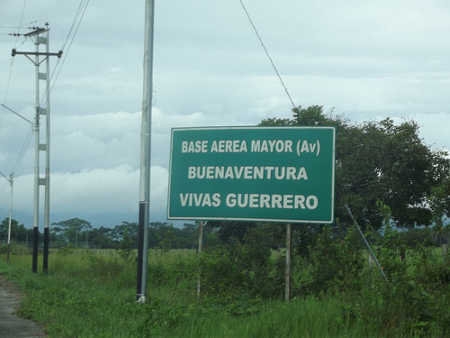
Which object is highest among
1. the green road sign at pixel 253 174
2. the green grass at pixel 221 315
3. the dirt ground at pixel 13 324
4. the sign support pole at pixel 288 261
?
the green road sign at pixel 253 174

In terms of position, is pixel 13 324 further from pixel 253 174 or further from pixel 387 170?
pixel 387 170

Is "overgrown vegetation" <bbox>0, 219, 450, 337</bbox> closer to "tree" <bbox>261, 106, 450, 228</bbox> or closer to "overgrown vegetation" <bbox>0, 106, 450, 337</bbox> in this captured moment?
"overgrown vegetation" <bbox>0, 106, 450, 337</bbox>

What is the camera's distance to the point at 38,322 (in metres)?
11.5

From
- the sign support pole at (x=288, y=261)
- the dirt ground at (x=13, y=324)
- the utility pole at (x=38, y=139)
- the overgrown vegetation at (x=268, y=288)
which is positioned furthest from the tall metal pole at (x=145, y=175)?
the utility pole at (x=38, y=139)

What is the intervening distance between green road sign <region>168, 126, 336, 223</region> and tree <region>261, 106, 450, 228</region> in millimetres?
24328

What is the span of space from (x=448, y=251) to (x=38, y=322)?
7456 mm

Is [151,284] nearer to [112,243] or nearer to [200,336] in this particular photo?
[112,243]

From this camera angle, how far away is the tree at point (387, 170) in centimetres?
3666

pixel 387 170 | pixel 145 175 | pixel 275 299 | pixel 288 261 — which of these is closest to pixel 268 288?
pixel 275 299

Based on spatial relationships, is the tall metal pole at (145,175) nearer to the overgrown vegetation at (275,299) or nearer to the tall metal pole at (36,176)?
the overgrown vegetation at (275,299)

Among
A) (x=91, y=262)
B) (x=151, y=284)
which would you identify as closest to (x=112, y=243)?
(x=91, y=262)

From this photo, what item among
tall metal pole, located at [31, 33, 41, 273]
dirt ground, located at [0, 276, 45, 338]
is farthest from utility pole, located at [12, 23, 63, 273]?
dirt ground, located at [0, 276, 45, 338]

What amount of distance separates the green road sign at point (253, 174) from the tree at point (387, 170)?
79.8 feet

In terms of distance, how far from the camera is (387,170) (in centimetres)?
3719
